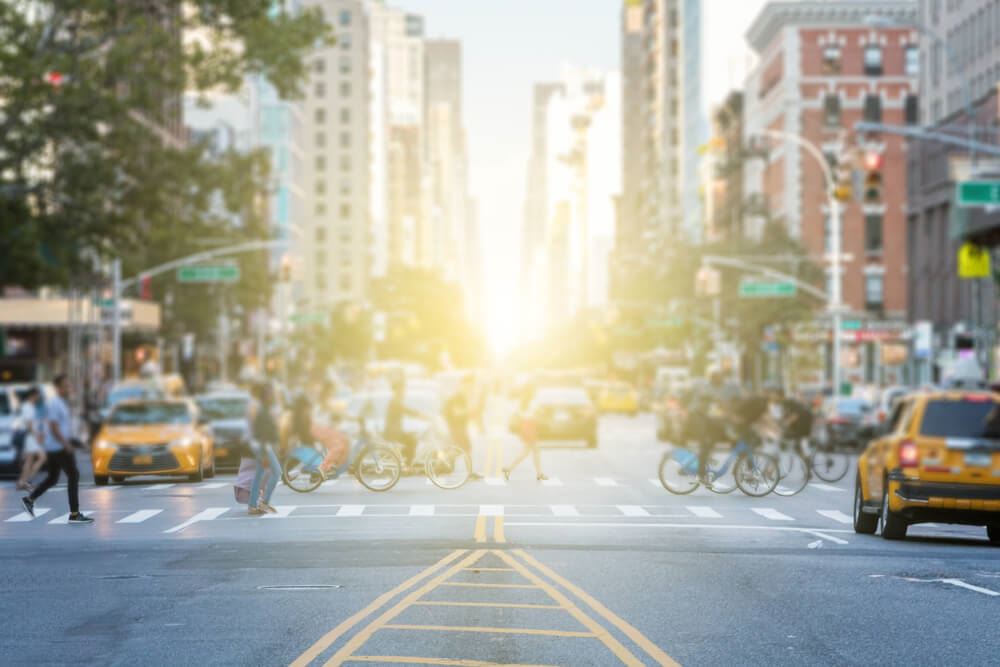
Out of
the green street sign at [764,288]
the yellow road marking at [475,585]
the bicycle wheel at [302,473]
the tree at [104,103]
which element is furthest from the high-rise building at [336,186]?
the yellow road marking at [475,585]

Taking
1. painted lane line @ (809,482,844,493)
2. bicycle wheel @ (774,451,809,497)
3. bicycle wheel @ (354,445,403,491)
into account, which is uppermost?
bicycle wheel @ (354,445,403,491)

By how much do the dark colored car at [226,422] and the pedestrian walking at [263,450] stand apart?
9283mm

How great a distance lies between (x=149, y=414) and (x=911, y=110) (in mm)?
76226

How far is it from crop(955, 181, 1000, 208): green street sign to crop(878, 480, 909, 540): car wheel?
1718cm

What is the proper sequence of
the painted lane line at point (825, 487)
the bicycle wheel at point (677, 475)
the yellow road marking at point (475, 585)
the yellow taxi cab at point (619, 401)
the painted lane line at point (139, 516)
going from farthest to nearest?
1. the yellow taxi cab at point (619, 401)
2. the painted lane line at point (825, 487)
3. the bicycle wheel at point (677, 475)
4. the painted lane line at point (139, 516)
5. the yellow road marking at point (475, 585)

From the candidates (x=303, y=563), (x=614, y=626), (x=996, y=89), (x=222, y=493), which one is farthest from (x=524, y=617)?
(x=996, y=89)

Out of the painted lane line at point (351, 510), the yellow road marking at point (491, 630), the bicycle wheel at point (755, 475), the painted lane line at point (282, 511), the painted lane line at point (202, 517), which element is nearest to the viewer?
the yellow road marking at point (491, 630)

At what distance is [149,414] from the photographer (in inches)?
1283

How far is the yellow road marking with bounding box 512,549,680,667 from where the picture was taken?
11.5 metres

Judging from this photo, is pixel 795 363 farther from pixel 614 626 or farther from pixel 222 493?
pixel 614 626

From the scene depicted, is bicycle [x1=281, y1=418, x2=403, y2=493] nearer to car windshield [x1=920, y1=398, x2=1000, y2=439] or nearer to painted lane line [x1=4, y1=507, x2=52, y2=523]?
painted lane line [x1=4, y1=507, x2=52, y2=523]

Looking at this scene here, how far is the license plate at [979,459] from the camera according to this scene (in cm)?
2003

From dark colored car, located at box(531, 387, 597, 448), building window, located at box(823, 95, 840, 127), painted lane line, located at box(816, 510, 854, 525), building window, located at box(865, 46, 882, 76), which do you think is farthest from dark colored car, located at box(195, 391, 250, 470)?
building window, located at box(865, 46, 882, 76)

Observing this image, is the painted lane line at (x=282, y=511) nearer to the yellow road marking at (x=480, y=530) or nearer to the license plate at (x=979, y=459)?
the yellow road marking at (x=480, y=530)
